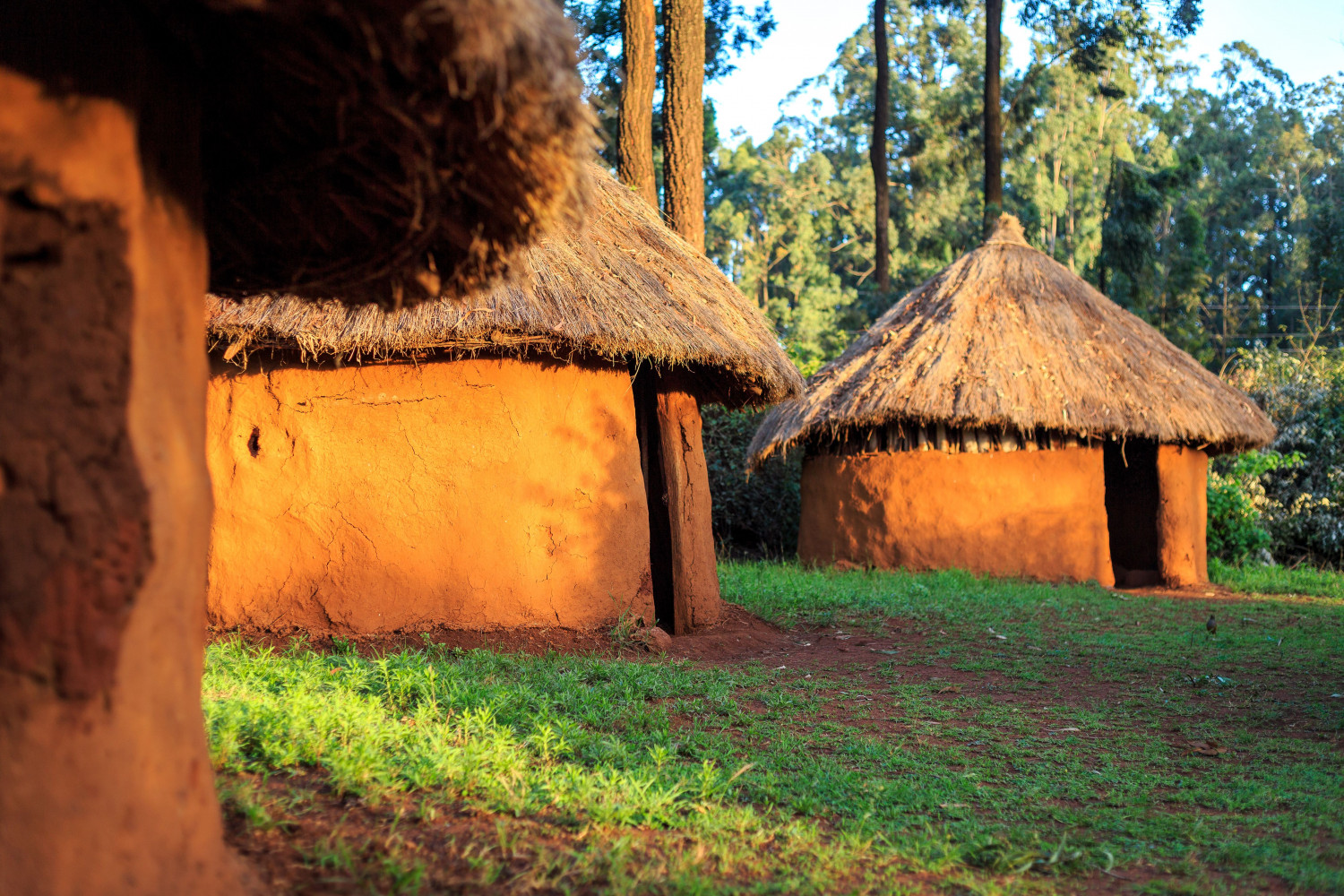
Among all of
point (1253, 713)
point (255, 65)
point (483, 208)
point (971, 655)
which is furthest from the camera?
point (971, 655)

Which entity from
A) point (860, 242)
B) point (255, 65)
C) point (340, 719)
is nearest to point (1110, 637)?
point (340, 719)

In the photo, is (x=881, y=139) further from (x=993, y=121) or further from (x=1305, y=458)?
(x=1305, y=458)

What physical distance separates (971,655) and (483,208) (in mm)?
4954

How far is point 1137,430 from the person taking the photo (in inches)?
384

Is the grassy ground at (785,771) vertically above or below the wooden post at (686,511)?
below

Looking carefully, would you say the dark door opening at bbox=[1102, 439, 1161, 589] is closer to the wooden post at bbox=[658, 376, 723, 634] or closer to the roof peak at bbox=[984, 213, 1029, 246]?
the roof peak at bbox=[984, 213, 1029, 246]

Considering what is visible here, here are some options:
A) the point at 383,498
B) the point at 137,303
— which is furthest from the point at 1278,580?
the point at 137,303

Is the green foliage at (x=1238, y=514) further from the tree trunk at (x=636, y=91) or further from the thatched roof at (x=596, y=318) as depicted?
the tree trunk at (x=636, y=91)

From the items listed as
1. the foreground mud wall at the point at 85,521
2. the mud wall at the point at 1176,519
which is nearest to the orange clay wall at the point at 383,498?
the foreground mud wall at the point at 85,521

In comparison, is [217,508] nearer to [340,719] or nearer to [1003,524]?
[340,719]

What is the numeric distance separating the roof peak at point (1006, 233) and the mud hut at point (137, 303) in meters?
10.5

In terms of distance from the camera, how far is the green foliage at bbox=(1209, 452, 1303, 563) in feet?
40.7

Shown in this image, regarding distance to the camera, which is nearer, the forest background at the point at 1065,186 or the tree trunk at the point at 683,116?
the tree trunk at the point at 683,116

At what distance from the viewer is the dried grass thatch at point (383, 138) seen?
1.94 m
